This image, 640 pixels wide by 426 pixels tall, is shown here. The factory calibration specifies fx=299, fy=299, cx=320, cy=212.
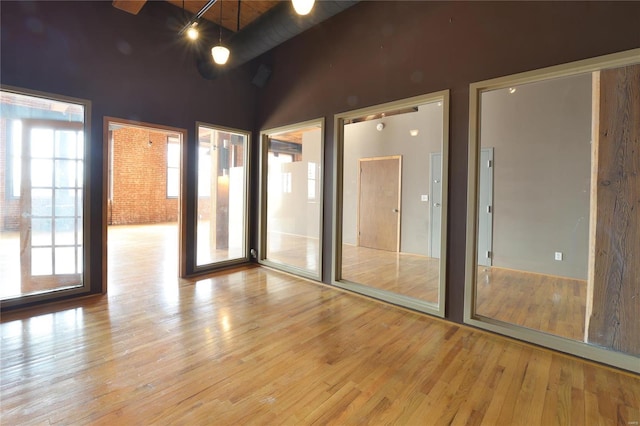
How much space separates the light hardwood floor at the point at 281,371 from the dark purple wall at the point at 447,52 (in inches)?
31.7

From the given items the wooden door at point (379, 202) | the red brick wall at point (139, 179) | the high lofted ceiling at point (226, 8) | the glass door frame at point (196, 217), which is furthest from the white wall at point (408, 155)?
the red brick wall at point (139, 179)

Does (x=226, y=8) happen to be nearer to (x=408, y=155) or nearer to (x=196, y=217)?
(x=196, y=217)

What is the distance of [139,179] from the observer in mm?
11539

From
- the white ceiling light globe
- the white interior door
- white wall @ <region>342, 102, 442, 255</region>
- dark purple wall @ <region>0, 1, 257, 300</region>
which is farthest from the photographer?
white wall @ <region>342, 102, 442, 255</region>

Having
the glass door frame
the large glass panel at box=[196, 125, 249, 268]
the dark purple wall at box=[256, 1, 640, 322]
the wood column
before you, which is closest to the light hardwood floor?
the wood column

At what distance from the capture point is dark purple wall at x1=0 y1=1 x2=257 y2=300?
126 inches

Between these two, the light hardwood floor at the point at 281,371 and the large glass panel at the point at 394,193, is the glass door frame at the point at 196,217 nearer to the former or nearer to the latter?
the light hardwood floor at the point at 281,371

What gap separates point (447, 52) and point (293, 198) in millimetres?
3027

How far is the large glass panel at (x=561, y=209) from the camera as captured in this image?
7.63ft

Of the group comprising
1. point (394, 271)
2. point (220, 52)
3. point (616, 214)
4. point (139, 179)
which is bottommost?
point (394, 271)

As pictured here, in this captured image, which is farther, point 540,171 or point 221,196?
point 221,196

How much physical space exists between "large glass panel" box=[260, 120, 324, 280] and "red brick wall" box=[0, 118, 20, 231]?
312 centimetres

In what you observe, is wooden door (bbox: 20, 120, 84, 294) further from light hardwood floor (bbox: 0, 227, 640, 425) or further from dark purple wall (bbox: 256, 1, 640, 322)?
dark purple wall (bbox: 256, 1, 640, 322)

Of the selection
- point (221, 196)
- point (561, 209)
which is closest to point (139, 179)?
point (221, 196)
